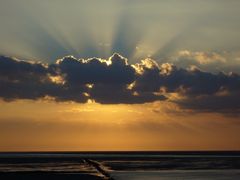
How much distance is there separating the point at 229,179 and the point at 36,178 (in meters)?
20.8

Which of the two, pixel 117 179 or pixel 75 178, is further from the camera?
pixel 75 178

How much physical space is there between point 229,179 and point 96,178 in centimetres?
1408

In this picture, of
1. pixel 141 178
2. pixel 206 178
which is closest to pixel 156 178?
pixel 141 178

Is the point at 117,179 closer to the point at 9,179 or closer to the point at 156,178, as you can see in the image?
the point at 156,178

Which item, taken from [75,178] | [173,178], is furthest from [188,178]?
[75,178]

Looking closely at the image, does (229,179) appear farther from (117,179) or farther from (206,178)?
(117,179)

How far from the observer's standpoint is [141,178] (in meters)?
59.0

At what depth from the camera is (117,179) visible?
183 ft

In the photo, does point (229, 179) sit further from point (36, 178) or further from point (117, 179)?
point (36, 178)

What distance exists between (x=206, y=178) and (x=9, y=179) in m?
21.1

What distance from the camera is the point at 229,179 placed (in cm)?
5731

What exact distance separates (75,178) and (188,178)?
40.4 feet

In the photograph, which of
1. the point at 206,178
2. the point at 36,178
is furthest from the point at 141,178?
the point at 36,178

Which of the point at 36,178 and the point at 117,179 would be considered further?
the point at 36,178
